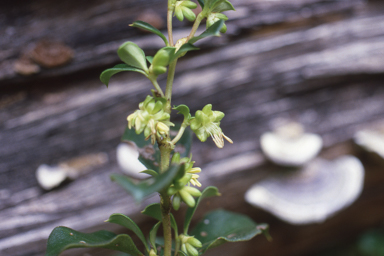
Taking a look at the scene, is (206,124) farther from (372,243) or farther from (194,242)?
(372,243)

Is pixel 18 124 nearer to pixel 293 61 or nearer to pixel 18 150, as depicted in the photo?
pixel 18 150

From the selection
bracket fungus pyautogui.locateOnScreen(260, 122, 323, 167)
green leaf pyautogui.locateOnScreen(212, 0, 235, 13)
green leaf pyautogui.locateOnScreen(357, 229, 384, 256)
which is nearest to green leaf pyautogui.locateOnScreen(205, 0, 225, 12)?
green leaf pyautogui.locateOnScreen(212, 0, 235, 13)

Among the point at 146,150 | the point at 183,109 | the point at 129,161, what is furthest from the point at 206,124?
→ the point at 129,161

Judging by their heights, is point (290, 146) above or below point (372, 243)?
above

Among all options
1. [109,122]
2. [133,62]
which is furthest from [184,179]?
[109,122]

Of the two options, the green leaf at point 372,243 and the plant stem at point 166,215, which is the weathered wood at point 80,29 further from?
the green leaf at point 372,243
